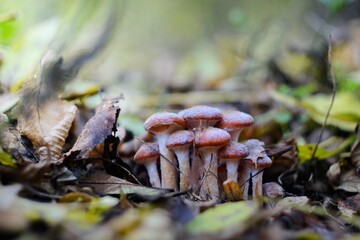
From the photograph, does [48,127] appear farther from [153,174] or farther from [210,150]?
[210,150]

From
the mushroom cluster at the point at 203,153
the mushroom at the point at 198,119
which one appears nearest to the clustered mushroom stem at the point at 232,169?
the mushroom cluster at the point at 203,153

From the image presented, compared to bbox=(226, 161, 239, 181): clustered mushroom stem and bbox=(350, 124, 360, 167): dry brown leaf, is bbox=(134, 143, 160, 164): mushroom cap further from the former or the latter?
bbox=(350, 124, 360, 167): dry brown leaf

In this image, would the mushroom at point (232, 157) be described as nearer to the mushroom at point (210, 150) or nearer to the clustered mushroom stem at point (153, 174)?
the mushroom at point (210, 150)

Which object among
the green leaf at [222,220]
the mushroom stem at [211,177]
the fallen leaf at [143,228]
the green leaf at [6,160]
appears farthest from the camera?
the mushroom stem at [211,177]

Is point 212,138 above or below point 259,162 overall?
above

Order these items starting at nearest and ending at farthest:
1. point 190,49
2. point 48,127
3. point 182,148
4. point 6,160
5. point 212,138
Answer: point 6,160 → point 212,138 → point 182,148 → point 48,127 → point 190,49

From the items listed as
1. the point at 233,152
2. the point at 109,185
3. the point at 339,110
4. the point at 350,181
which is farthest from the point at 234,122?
the point at 339,110

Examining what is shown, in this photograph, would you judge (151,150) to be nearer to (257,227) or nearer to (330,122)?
(257,227)

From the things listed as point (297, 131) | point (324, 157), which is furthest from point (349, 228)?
point (297, 131)
